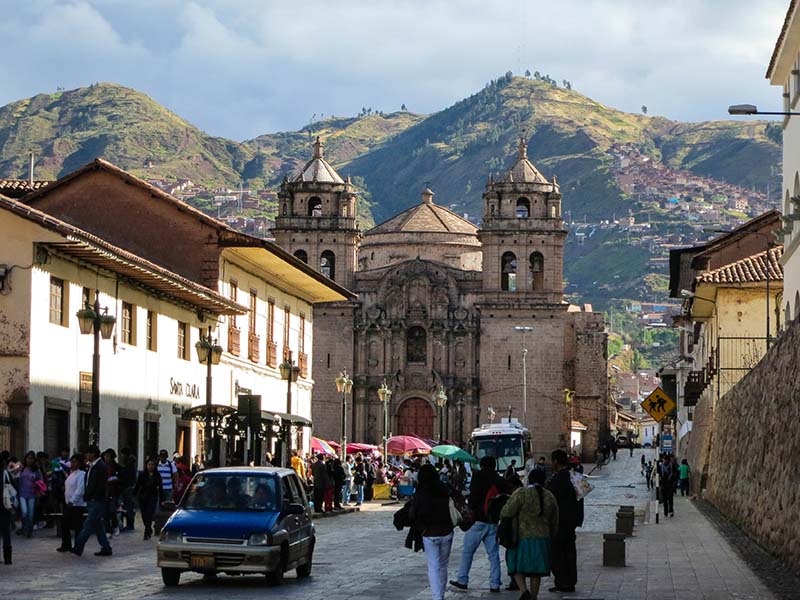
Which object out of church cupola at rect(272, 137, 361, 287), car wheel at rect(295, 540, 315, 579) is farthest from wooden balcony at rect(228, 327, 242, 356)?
church cupola at rect(272, 137, 361, 287)

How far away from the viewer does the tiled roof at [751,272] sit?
48.2m

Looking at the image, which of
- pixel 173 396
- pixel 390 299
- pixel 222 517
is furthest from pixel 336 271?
pixel 222 517

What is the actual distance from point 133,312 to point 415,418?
6942 centimetres

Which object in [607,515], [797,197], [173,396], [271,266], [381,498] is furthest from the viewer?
[381,498]

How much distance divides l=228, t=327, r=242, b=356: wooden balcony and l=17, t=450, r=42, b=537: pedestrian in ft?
59.4

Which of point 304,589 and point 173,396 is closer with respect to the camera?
point 304,589

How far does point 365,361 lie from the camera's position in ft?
347

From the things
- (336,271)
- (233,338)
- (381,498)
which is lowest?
(381,498)

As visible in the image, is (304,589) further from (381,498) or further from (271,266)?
(381,498)

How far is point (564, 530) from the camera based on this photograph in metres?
20.5

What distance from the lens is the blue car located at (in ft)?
65.6

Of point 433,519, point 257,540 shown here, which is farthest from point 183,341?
point 433,519

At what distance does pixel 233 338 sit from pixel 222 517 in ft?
84.2

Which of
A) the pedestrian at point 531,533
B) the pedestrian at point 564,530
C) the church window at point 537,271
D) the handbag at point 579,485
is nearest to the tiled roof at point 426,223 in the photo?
the church window at point 537,271
